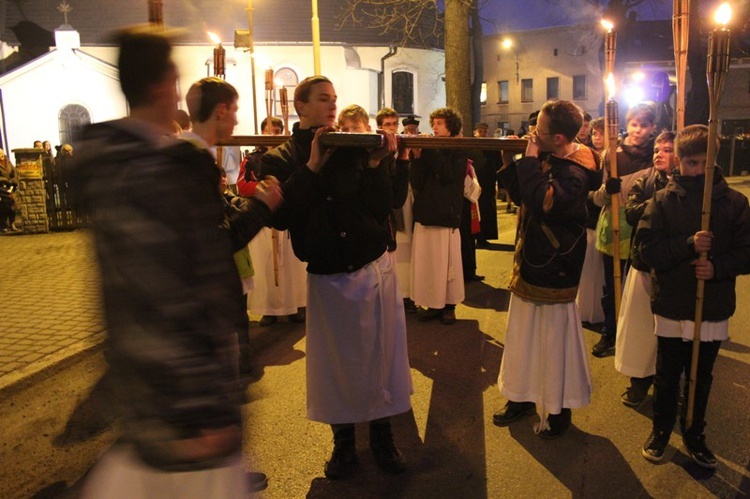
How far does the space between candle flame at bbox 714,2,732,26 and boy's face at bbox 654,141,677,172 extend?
3.54 feet

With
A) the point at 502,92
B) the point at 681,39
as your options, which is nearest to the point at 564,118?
the point at 681,39

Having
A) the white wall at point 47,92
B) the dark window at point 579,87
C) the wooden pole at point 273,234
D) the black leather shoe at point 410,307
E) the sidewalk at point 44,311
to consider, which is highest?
the dark window at point 579,87

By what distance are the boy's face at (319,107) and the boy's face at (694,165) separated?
2.16m

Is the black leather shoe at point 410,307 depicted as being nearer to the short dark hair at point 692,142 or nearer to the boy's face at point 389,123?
the boy's face at point 389,123

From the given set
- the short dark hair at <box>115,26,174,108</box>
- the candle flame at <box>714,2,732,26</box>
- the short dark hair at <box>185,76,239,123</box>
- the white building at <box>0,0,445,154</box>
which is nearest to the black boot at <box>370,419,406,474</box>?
the short dark hair at <box>185,76,239,123</box>

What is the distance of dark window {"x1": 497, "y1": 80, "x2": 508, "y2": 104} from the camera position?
53.2 metres

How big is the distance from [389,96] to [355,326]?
1202 inches

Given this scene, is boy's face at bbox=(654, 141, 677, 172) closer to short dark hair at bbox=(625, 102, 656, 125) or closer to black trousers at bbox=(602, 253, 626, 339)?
short dark hair at bbox=(625, 102, 656, 125)

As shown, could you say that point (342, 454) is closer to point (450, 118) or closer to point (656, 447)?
point (656, 447)

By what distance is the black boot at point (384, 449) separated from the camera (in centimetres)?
392

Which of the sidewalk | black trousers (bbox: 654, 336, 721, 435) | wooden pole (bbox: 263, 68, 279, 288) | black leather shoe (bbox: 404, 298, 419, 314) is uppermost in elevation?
wooden pole (bbox: 263, 68, 279, 288)

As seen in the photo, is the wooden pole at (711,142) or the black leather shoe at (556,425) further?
the black leather shoe at (556,425)

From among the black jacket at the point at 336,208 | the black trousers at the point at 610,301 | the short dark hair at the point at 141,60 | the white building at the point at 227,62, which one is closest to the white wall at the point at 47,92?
the white building at the point at 227,62

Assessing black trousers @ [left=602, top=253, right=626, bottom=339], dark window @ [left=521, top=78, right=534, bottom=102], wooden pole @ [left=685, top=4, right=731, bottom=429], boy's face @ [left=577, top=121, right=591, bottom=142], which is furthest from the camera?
dark window @ [left=521, top=78, right=534, bottom=102]
